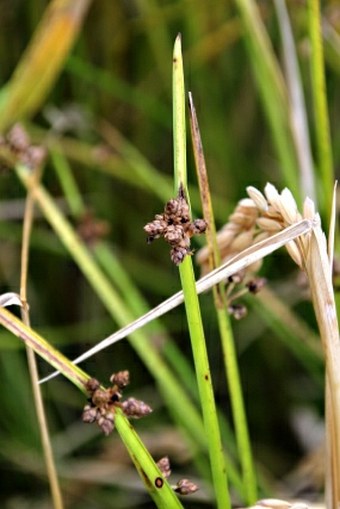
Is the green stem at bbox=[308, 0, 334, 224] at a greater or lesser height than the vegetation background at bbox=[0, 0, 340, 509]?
lesser

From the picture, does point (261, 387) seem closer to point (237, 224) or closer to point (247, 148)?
point (247, 148)

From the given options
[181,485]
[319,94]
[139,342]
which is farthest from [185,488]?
[319,94]

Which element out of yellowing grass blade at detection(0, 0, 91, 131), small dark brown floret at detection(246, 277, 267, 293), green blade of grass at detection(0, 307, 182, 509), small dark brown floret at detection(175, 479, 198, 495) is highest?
yellowing grass blade at detection(0, 0, 91, 131)

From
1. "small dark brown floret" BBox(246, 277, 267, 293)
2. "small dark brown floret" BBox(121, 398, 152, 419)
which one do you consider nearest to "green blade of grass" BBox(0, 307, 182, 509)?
"small dark brown floret" BBox(121, 398, 152, 419)

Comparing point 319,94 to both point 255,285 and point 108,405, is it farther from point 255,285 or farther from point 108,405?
point 108,405

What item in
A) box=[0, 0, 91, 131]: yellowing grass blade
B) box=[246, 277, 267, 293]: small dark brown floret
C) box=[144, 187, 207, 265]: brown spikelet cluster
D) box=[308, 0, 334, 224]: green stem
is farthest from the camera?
box=[0, 0, 91, 131]: yellowing grass blade

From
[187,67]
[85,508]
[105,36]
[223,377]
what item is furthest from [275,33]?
[85,508]

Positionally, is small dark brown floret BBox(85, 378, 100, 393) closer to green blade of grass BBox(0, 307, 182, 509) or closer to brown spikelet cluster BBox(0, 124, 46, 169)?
green blade of grass BBox(0, 307, 182, 509)
